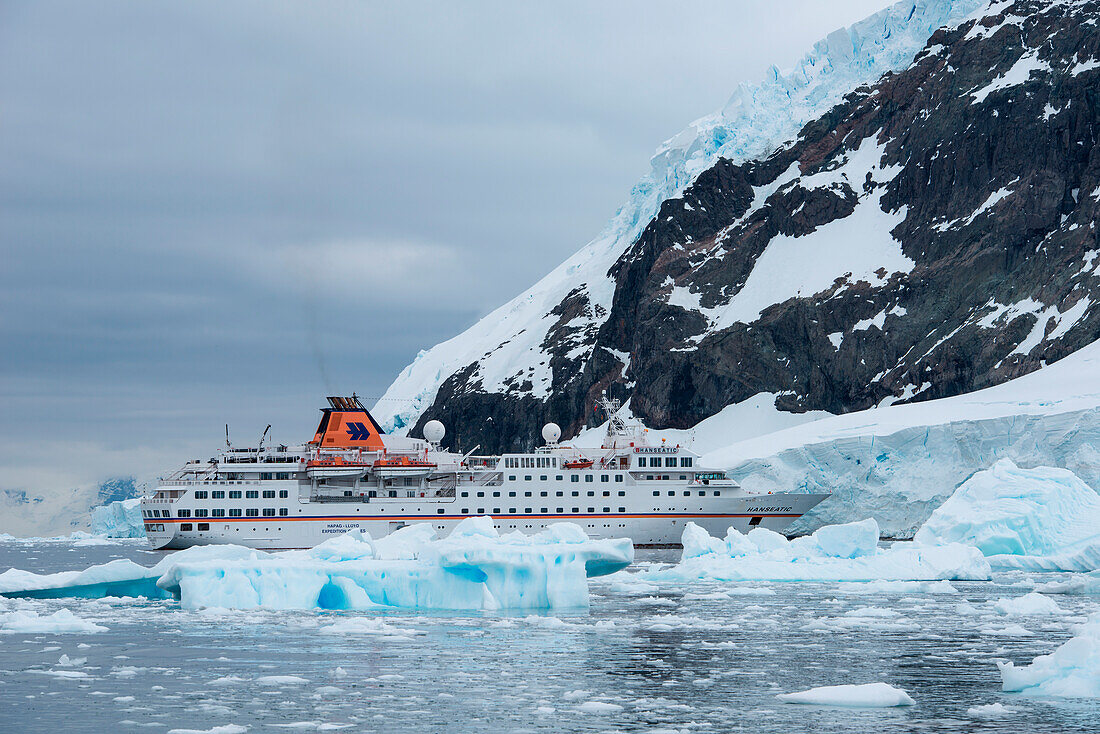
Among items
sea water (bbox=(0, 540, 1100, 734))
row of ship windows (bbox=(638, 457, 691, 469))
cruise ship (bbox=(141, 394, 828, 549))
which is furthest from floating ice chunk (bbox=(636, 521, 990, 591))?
row of ship windows (bbox=(638, 457, 691, 469))

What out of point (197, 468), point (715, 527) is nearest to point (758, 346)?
point (715, 527)

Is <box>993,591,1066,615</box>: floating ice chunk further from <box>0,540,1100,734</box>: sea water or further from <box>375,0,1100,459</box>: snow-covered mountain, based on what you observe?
<box>375,0,1100,459</box>: snow-covered mountain

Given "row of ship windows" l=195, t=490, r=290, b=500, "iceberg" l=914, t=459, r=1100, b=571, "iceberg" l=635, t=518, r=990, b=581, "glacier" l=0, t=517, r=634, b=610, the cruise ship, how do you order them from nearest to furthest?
1. "glacier" l=0, t=517, r=634, b=610
2. "iceberg" l=635, t=518, r=990, b=581
3. "iceberg" l=914, t=459, r=1100, b=571
4. "row of ship windows" l=195, t=490, r=290, b=500
5. the cruise ship

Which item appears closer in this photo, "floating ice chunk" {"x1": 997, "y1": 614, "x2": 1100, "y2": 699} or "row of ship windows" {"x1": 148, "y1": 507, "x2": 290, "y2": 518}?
"floating ice chunk" {"x1": 997, "y1": 614, "x2": 1100, "y2": 699}

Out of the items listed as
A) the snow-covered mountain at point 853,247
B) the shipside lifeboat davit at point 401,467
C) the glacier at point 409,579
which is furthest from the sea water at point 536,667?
the snow-covered mountain at point 853,247

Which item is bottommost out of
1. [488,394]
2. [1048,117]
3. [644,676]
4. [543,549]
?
[644,676]

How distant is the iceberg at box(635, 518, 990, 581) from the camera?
33.6 metres

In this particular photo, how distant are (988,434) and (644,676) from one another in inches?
1458

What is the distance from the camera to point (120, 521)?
Answer: 3452 inches

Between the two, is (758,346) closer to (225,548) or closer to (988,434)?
(988,434)

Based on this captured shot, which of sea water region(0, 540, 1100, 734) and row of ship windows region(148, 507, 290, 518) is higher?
row of ship windows region(148, 507, 290, 518)

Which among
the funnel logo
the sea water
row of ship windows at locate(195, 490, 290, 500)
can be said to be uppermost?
the funnel logo

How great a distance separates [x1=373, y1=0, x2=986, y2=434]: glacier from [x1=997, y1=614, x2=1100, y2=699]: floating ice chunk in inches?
3789

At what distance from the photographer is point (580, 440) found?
340 ft
